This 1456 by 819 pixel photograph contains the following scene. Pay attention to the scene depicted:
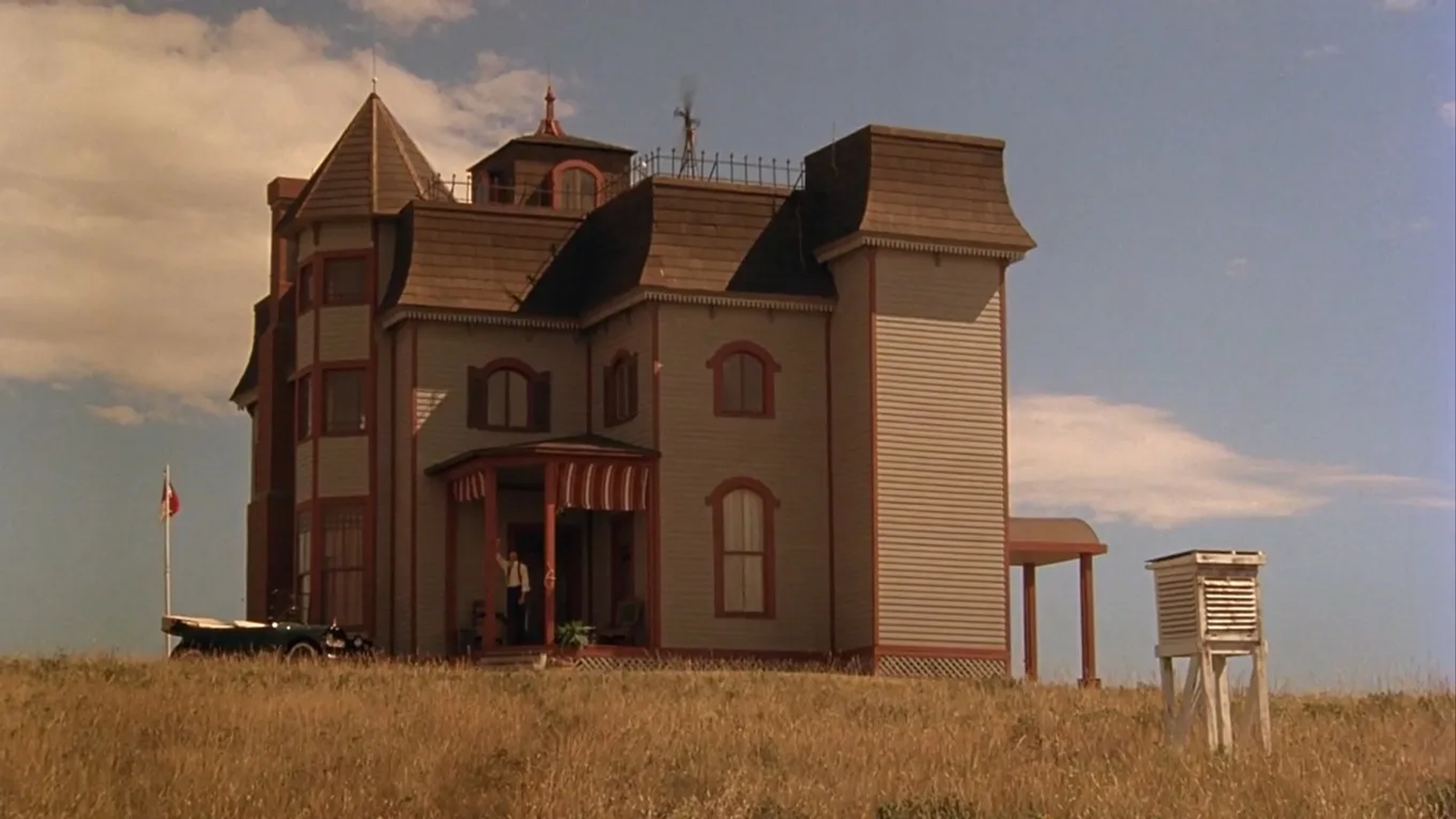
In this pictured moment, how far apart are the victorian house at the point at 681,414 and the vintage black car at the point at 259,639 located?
278 centimetres

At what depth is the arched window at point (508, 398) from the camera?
46062 mm

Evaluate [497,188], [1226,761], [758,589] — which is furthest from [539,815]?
[497,188]

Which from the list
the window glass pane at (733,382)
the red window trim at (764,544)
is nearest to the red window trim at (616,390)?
the window glass pane at (733,382)

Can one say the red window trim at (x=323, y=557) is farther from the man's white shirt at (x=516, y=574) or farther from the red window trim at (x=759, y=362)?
the red window trim at (x=759, y=362)

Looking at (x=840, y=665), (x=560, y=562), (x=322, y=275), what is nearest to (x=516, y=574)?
(x=560, y=562)

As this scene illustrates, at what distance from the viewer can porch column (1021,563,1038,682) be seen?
47.6 m

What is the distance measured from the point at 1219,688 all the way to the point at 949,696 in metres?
8.55

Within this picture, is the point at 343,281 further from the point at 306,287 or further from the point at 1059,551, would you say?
the point at 1059,551

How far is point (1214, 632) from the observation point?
28.0 meters

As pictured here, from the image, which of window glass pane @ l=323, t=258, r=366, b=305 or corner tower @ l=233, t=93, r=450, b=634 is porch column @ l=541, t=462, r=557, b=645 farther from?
window glass pane @ l=323, t=258, r=366, b=305

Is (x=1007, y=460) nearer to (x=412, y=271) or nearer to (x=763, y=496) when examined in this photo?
(x=763, y=496)

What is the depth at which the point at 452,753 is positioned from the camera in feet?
88.9

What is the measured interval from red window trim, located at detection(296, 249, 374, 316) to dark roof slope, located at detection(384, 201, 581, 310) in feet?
2.07

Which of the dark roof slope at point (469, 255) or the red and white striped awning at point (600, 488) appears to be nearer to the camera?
the red and white striped awning at point (600, 488)
